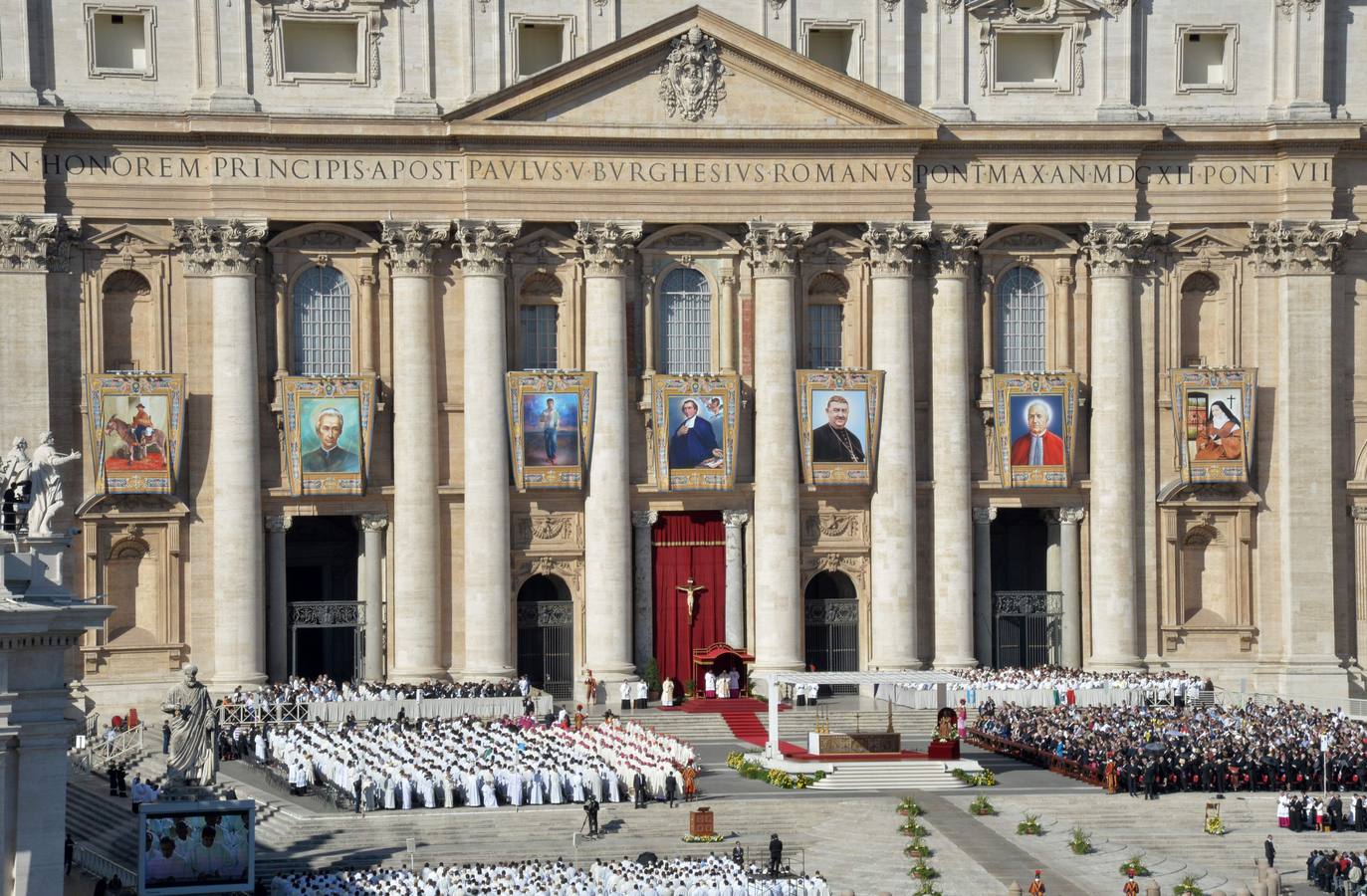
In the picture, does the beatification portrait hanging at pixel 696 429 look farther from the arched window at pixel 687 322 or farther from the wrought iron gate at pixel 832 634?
the wrought iron gate at pixel 832 634

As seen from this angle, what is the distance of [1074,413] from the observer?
304 ft

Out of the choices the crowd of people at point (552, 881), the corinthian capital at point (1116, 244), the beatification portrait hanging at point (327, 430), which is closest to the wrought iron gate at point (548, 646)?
the beatification portrait hanging at point (327, 430)

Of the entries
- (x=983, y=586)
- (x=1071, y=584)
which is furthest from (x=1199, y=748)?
(x=983, y=586)

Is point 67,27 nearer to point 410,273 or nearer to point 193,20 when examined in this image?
point 193,20

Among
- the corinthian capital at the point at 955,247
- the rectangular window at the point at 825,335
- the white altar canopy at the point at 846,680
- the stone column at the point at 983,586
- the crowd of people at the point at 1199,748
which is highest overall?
the corinthian capital at the point at 955,247

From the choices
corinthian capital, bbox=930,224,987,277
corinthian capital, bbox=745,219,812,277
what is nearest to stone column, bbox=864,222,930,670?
corinthian capital, bbox=930,224,987,277

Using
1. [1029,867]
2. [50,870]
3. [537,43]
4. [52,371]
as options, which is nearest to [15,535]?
[50,870]

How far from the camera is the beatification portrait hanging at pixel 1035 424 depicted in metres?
92.3

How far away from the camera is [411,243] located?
89.5m

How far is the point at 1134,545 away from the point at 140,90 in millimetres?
37506

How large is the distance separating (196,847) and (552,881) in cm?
824

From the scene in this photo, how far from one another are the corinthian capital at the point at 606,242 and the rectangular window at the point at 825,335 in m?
7.21

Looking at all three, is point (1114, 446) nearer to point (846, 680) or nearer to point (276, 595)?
point (846, 680)

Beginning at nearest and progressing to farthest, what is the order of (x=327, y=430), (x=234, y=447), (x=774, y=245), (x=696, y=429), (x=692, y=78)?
(x=234, y=447), (x=327, y=430), (x=696, y=429), (x=692, y=78), (x=774, y=245)
